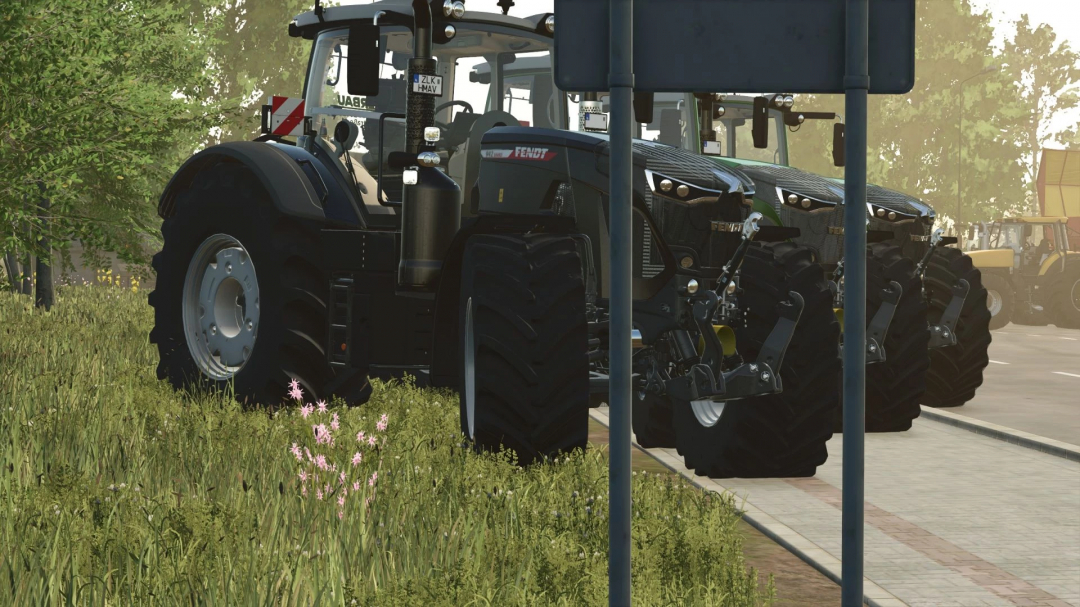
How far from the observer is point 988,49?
60.2 meters

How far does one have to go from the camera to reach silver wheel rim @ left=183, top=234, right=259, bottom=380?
1034 cm

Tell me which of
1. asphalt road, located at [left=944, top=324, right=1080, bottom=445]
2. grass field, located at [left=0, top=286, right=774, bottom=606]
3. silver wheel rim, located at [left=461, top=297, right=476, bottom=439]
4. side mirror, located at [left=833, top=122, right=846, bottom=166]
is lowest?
asphalt road, located at [left=944, top=324, right=1080, bottom=445]

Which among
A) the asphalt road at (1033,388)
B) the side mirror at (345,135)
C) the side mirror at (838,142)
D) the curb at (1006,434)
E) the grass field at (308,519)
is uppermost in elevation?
the side mirror at (838,142)

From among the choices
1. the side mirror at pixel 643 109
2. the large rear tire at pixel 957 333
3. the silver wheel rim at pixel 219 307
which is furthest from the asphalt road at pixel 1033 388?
the silver wheel rim at pixel 219 307

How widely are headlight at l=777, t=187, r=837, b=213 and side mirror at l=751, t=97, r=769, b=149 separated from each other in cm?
46

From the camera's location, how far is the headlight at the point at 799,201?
12.4 m

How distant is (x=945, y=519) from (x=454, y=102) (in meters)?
4.37

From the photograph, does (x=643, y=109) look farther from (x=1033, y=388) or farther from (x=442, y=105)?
(x=1033, y=388)

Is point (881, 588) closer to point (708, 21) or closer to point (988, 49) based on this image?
point (708, 21)

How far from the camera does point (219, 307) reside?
35.0 feet

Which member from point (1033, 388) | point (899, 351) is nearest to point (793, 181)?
Answer: point (899, 351)

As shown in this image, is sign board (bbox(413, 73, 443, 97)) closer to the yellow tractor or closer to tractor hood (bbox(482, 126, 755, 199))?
tractor hood (bbox(482, 126, 755, 199))

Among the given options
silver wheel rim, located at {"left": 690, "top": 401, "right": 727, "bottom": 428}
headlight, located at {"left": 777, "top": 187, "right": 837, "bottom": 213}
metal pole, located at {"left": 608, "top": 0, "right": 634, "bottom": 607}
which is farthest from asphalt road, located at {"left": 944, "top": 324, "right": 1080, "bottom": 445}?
metal pole, located at {"left": 608, "top": 0, "right": 634, "bottom": 607}

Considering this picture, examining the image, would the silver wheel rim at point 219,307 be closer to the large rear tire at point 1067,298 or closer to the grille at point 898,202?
the grille at point 898,202
